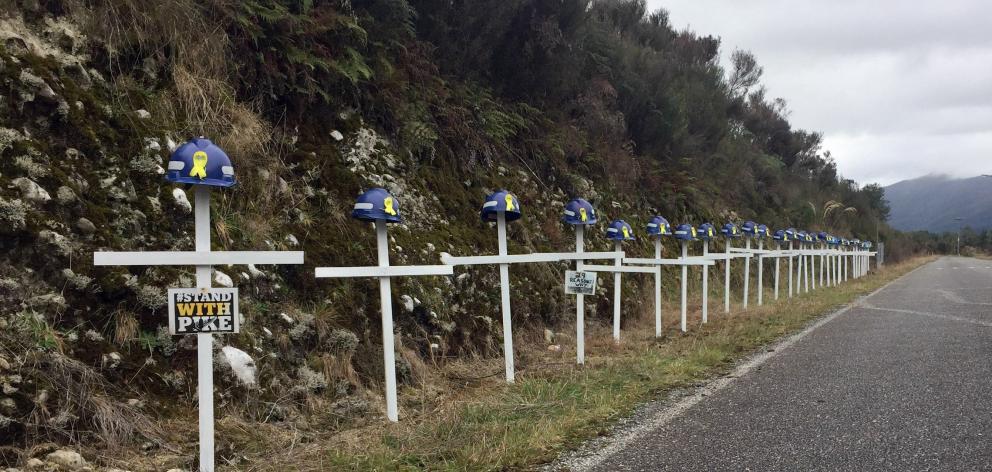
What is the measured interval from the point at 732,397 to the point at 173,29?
5696 mm

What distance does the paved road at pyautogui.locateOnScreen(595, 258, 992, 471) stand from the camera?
3.68 metres

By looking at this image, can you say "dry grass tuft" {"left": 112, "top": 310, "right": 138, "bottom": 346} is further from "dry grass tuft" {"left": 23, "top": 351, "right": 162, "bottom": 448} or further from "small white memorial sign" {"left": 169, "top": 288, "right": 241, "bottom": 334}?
"small white memorial sign" {"left": 169, "top": 288, "right": 241, "bottom": 334}

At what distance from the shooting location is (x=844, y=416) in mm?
4551

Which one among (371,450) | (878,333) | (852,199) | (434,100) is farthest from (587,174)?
(852,199)

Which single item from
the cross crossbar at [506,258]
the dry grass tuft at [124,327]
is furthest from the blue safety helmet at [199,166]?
the cross crossbar at [506,258]

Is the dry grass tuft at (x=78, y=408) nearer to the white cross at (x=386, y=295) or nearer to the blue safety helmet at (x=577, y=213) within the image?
the white cross at (x=386, y=295)

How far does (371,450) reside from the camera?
3838 millimetres

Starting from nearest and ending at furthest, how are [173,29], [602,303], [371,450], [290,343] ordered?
1. [371,450]
2. [290,343]
3. [173,29]
4. [602,303]

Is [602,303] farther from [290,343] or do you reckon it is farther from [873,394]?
[290,343]

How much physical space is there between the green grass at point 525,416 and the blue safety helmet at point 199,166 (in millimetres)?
1579

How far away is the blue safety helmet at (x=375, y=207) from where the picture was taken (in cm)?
453

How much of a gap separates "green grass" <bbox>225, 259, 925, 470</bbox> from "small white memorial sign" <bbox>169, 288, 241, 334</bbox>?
0.83 metres

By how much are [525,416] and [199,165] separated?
2.68m

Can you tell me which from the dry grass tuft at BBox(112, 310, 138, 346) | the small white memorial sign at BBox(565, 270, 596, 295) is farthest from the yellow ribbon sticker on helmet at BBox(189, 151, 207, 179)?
the small white memorial sign at BBox(565, 270, 596, 295)
